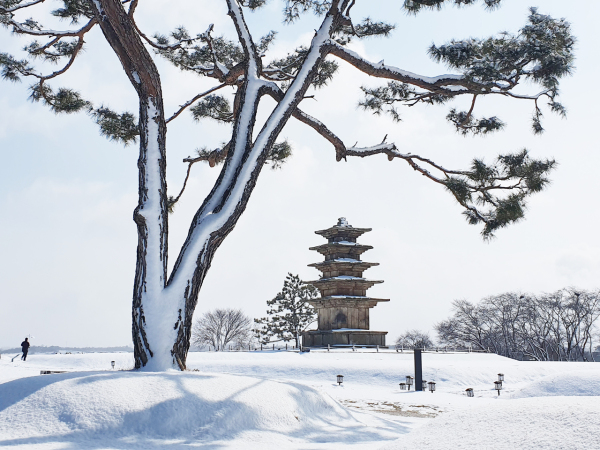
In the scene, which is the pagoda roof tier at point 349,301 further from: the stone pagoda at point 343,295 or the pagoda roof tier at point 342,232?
the pagoda roof tier at point 342,232

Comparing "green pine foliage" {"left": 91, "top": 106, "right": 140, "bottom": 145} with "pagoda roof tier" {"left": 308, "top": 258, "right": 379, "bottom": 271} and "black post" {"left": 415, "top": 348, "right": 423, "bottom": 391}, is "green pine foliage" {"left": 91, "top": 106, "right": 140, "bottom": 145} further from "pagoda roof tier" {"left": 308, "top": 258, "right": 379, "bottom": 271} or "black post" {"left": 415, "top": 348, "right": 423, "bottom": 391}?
"pagoda roof tier" {"left": 308, "top": 258, "right": 379, "bottom": 271}

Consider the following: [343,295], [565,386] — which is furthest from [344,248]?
[565,386]

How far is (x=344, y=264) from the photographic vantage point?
33438 millimetres

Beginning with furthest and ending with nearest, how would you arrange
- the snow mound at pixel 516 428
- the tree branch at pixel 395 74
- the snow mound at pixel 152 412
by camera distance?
the tree branch at pixel 395 74 < the snow mound at pixel 152 412 < the snow mound at pixel 516 428

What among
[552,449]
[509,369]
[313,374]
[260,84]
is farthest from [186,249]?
[509,369]

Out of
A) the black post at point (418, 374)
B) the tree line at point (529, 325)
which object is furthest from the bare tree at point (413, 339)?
the black post at point (418, 374)

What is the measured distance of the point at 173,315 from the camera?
814 cm

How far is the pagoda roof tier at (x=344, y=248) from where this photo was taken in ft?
112

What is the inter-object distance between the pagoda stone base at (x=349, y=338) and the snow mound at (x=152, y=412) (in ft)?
79.7

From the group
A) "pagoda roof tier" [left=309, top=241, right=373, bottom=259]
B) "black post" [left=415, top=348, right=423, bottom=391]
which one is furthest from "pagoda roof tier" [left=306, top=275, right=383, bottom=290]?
"black post" [left=415, top=348, right=423, bottom=391]

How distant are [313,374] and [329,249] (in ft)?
47.5

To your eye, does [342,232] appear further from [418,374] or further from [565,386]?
[565,386]

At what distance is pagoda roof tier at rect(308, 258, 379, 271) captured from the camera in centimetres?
3341

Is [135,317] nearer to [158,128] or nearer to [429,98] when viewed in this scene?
[158,128]
